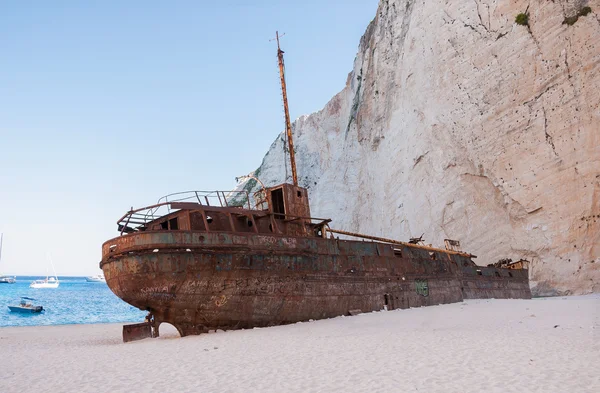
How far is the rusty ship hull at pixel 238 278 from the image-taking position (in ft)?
39.0

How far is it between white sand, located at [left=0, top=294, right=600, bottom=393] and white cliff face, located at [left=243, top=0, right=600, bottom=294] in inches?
666

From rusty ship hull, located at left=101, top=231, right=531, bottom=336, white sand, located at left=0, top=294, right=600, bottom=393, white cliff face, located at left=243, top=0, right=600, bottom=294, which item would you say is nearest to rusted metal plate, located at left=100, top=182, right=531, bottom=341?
rusty ship hull, located at left=101, top=231, right=531, bottom=336

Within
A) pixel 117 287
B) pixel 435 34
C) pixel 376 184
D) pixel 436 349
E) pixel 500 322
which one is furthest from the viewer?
pixel 376 184

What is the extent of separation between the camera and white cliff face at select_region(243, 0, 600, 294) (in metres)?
25.4

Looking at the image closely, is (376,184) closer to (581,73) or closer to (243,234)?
(581,73)

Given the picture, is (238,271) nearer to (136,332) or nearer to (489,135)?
(136,332)

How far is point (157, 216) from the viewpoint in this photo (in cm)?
1401

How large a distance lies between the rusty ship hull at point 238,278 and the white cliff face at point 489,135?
15107mm

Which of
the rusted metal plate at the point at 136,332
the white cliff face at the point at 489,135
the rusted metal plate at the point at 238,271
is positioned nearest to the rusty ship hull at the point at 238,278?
the rusted metal plate at the point at 238,271

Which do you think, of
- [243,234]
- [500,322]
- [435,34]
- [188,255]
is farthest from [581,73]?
[188,255]

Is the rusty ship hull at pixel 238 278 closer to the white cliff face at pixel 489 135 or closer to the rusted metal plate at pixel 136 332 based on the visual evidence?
the rusted metal plate at pixel 136 332

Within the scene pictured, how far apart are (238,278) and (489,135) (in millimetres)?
23089

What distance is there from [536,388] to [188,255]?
355 inches

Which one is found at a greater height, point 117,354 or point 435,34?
point 435,34
